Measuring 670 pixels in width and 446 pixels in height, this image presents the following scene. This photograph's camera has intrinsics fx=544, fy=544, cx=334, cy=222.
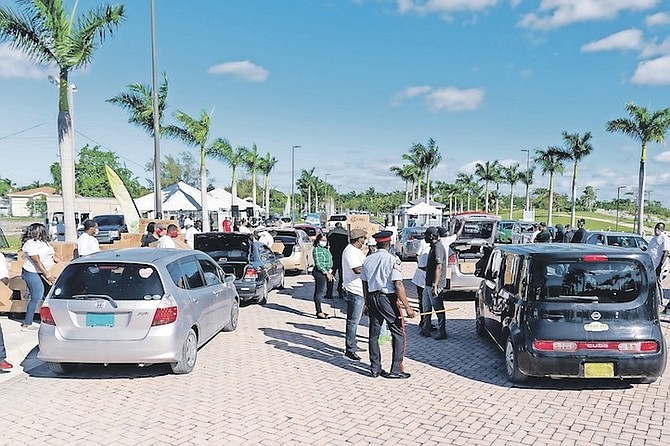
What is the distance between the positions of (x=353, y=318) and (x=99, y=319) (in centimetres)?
331

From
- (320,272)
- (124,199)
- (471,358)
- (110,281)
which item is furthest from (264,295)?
(124,199)

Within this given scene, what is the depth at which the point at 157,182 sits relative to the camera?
17875 millimetres

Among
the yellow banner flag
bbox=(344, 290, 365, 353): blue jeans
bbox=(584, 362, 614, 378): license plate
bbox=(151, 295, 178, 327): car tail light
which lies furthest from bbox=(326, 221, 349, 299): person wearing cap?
the yellow banner flag

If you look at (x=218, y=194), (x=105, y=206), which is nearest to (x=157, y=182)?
(x=218, y=194)

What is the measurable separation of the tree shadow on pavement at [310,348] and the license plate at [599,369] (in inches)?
101

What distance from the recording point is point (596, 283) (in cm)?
593

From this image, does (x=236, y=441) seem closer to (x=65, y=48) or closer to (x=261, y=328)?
(x=261, y=328)

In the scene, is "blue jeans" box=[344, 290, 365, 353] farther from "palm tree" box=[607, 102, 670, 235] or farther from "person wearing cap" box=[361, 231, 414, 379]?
"palm tree" box=[607, 102, 670, 235]

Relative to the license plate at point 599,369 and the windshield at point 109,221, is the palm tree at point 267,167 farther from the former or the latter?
the license plate at point 599,369

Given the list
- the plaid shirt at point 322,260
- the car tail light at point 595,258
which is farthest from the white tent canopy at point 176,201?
the car tail light at point 595,258

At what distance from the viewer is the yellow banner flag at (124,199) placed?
19878 mm

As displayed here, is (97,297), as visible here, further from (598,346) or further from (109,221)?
(109,221)

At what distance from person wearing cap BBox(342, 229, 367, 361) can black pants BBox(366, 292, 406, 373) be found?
883 millimetres

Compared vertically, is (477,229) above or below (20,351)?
above
